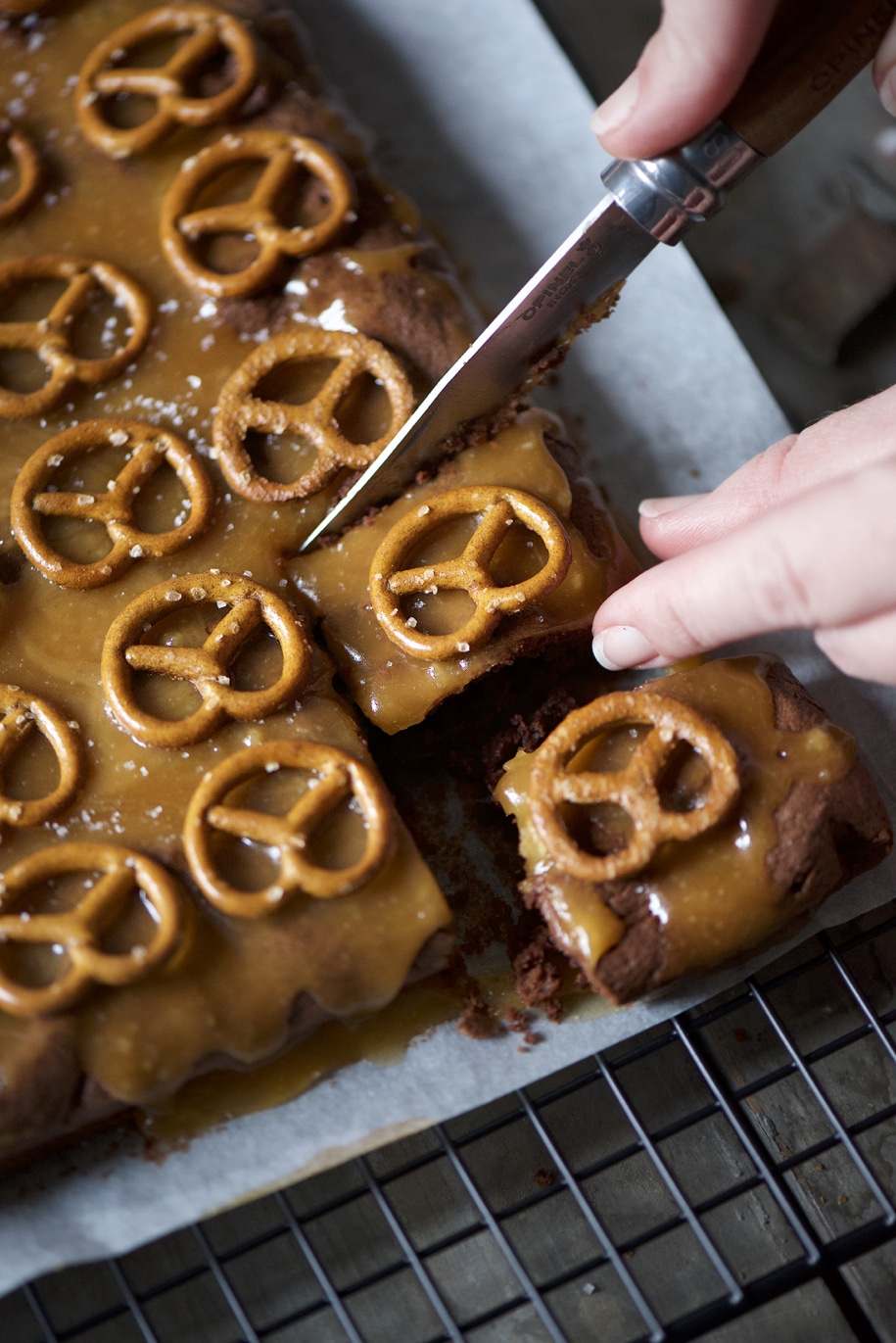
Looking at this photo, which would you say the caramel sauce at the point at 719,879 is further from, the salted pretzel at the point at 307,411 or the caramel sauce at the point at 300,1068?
the salted pretzel at the point at 307,411

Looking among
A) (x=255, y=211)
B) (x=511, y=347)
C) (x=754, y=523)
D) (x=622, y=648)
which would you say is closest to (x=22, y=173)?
(x=255, y=211)

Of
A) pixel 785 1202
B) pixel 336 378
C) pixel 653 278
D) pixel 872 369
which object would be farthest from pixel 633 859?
pixel 872 369

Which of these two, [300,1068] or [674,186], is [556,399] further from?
[300,1068]

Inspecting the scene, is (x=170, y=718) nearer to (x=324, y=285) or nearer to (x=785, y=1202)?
(x=324, y=285)

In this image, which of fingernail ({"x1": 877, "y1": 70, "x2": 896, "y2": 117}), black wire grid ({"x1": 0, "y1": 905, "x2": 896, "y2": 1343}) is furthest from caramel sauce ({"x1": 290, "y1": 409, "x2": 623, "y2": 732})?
fingernail ({"x1": 877, "y1": 70, "x2": 896, "y2": 117})

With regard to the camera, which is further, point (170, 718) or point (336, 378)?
point (336, 378)
